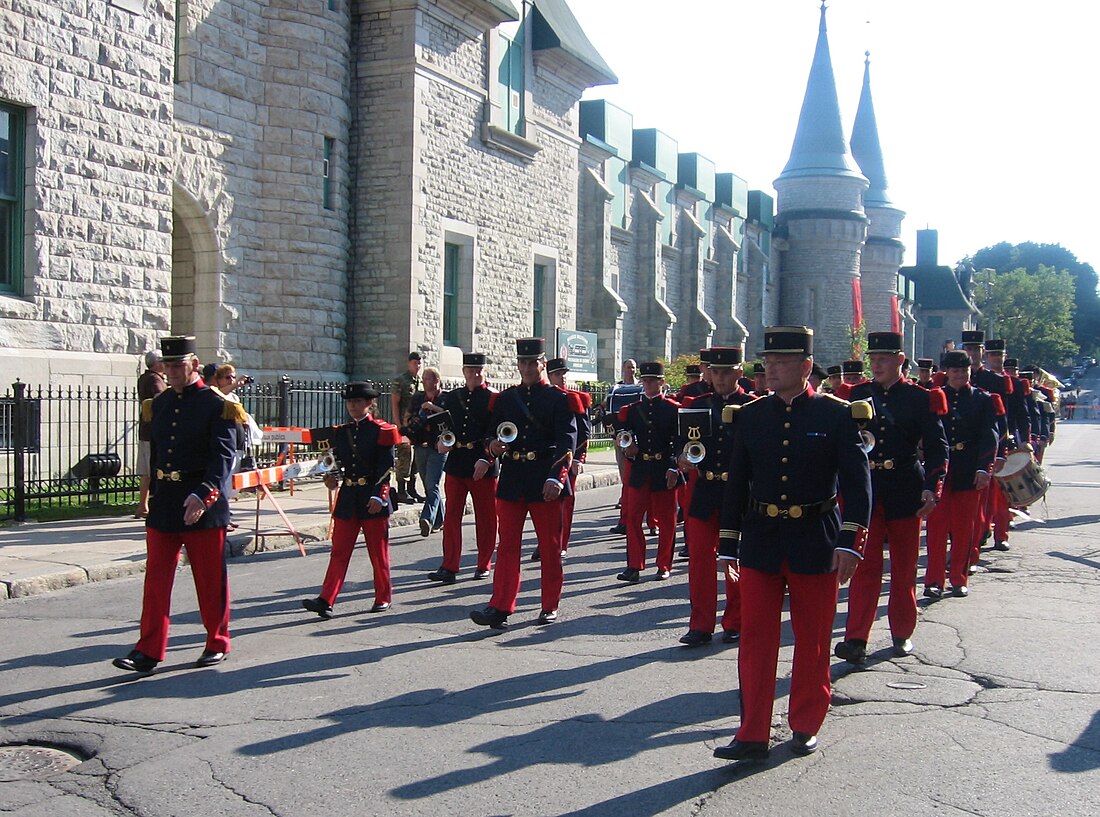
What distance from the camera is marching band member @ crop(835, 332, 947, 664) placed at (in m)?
7.31

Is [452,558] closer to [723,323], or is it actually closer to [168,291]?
[168,291]

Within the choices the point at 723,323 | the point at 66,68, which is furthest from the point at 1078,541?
the point at 723,323

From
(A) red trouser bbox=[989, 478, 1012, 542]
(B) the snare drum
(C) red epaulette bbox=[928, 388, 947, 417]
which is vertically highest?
(C) red epaulette bbox=[928, 388, 947, 417]

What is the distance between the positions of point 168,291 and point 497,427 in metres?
10.4

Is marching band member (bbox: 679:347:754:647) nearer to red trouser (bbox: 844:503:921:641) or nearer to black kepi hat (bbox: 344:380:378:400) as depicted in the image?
red trouser (bbox: 844:503:921:641)

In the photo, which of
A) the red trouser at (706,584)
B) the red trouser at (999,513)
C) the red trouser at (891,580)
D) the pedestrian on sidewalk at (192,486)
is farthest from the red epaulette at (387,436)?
the red trouser at (999,513)

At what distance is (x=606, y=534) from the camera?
13844 millimetres

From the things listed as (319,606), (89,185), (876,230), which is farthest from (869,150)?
(319,606)

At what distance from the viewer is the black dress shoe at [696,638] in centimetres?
763

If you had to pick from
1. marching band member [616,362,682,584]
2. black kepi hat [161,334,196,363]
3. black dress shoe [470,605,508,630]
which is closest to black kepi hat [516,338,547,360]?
black dress shoe [470,605,508,630]

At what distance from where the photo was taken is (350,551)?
8633 millimetres

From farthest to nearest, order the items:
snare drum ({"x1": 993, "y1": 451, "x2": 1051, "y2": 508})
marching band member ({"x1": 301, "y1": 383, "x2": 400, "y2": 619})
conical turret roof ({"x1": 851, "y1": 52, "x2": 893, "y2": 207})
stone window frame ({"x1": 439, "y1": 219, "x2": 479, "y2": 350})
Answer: conical turret roof ({"x1": 851, "y1": 52, "x2": 893, "y2": 207}) → stone window frame ({"x1": 439, "y1": 219, "x2": 479, "y2": 350}) → snare drum ({"x1": 993, "y1": 451, "x2": 1051, "y2": 508}) → marching band member ({"x1": 301, "y1": 383, "x2": 400, "y2": 619})

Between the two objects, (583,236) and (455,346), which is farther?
(583,236)

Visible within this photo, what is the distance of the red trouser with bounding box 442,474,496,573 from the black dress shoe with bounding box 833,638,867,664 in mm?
3849
